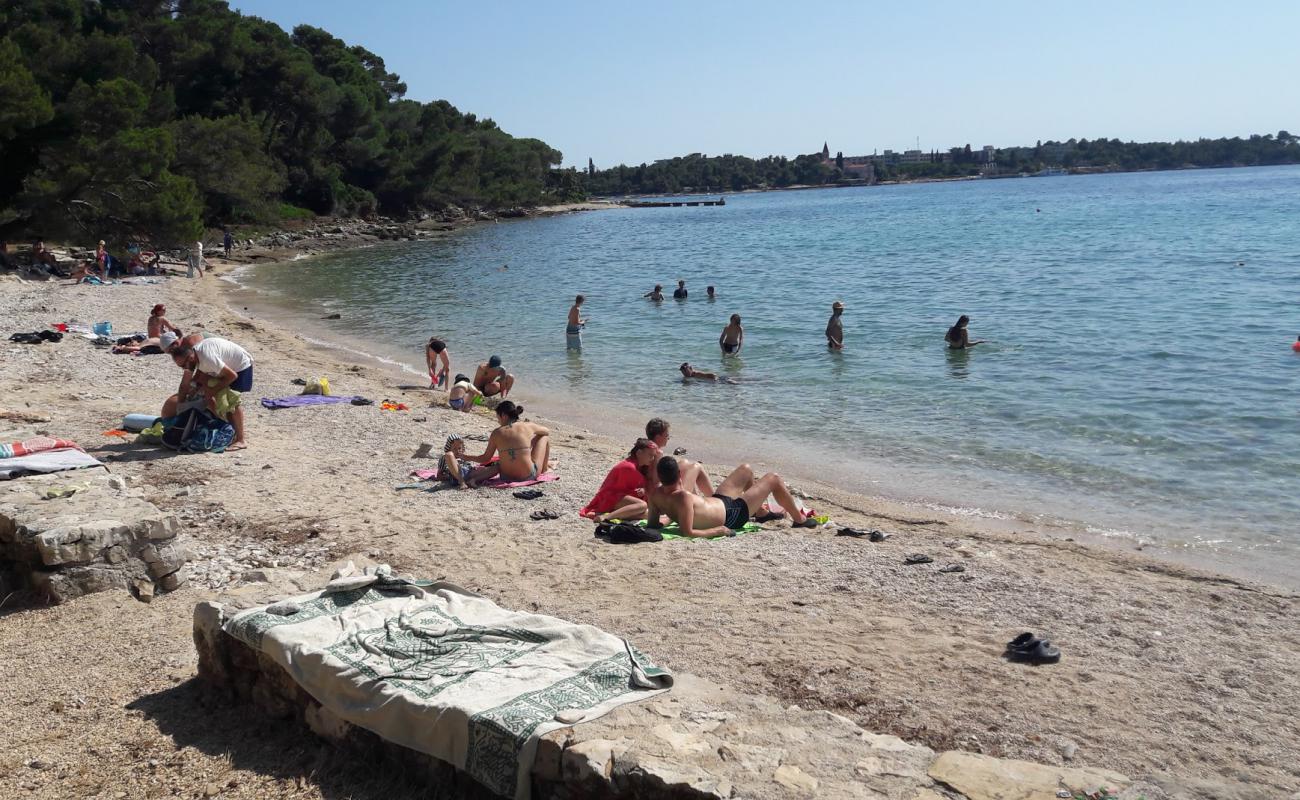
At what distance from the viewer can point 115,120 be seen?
97.1ft

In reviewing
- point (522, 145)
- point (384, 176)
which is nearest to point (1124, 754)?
point (384, 176)

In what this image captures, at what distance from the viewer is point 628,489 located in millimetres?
8898

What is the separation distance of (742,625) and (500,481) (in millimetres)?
4401

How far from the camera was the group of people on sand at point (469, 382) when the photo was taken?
563 inches

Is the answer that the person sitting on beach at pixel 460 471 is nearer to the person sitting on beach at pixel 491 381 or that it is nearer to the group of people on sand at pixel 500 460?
the group of people on sand at pixel 500 460

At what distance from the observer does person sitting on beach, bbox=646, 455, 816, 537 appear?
833 centimetres

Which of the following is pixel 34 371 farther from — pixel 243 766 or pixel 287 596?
pixel 243 766

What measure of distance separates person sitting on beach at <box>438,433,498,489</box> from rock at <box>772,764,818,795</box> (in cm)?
621

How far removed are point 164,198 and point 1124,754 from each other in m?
32.1

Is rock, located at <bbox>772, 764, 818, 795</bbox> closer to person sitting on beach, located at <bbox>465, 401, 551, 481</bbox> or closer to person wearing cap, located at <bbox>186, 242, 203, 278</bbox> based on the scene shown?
person sitting on beach, located at <bbox>465, 401, 551, 481</bbox>

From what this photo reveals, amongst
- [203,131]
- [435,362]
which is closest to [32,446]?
[435,362]

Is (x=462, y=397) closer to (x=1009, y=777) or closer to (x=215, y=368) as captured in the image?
(x=215, y=368)

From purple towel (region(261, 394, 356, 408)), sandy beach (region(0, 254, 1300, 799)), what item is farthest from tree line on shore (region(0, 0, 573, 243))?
sandy beach (region(0, 254, 1300, 799))

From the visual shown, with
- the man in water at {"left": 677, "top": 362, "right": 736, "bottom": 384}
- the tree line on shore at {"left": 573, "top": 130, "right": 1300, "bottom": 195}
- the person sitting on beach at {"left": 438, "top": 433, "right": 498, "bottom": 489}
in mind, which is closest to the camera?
the person sitting on beach at {"left": 438, "top": 433, "right": 498, "bottom": 489}
